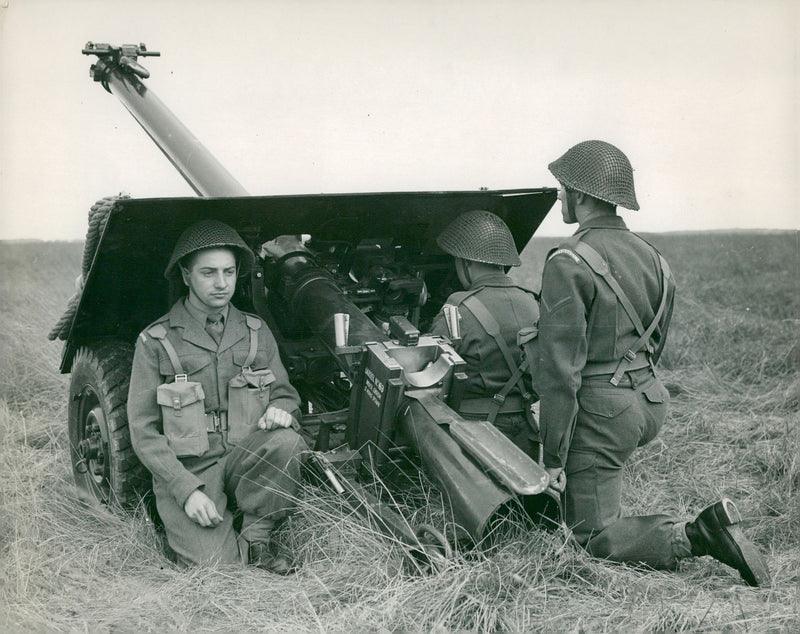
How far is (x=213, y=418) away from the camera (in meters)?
3.96

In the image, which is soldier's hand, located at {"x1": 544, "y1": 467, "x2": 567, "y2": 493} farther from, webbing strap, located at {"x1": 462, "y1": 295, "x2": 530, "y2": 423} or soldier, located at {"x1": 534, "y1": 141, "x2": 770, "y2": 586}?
webbing strap, located at {"x1": 462, "y1": 295, "x2": 530, "y2": 423}

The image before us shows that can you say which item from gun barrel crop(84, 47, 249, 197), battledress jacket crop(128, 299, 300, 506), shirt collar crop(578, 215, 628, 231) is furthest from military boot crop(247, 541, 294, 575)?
gun barrel crop(84, 47, 249, 197)

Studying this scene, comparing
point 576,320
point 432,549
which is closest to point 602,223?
point 576,320

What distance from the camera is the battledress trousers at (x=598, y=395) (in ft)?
11.6

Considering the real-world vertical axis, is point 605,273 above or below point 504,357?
above

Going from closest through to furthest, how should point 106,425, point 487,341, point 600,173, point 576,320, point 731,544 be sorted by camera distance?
point 731,544, point 576,320, point 600,173, point 487,341, point 106,425

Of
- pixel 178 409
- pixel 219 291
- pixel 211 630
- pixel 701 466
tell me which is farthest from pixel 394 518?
pixel 701 466

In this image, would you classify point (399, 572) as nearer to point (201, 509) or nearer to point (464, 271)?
point (201, 509)

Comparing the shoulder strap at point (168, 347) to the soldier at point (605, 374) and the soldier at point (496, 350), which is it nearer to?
the soldier at point (496, 350)

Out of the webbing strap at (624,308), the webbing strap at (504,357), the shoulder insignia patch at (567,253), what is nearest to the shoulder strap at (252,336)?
the webbing strap at (504,357)

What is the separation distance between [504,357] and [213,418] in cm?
145

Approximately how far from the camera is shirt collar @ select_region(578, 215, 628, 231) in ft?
12.5

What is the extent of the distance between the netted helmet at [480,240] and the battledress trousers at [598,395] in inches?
28.6

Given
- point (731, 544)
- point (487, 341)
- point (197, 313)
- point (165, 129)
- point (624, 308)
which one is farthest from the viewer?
point (165, 129)
